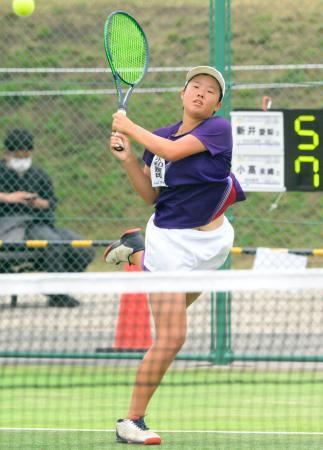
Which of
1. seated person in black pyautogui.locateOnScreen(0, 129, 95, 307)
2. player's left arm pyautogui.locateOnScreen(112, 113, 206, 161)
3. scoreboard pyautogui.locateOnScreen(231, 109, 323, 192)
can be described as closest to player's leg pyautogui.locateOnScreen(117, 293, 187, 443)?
player's left arm pyautogui.locateOnScreen(112, 113, 206, 161)

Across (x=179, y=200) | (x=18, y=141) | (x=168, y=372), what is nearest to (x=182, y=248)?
(x=179, y=200)

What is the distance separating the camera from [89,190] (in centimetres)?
1756

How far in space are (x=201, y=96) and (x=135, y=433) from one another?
5.21ft

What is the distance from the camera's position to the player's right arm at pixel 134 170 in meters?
6.42

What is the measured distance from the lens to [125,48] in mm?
7172

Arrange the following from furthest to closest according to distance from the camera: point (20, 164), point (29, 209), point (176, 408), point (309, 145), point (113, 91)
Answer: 1. point (113, 91)
2. point (20, 164)
3. point (29, 209)
4. point (309, 145)
5. point (176, 408)

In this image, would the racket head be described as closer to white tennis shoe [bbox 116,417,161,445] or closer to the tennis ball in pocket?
white tennis shoe [bbox 116,417,161,445]

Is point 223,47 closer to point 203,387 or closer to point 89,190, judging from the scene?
point 203,387

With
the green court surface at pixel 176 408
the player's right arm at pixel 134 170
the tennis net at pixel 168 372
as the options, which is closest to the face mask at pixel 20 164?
the tennis net at pixel 168 372

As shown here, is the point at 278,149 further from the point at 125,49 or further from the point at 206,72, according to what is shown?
the point at 206,72

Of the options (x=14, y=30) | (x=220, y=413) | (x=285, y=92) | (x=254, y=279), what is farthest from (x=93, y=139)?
(x=254, y=279)

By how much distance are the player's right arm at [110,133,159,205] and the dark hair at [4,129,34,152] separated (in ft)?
16.1

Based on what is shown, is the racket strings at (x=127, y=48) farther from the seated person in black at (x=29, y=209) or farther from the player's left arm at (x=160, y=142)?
the seated person in black at (x=29, y=209)

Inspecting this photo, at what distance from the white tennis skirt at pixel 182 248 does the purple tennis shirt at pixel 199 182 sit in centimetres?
5
